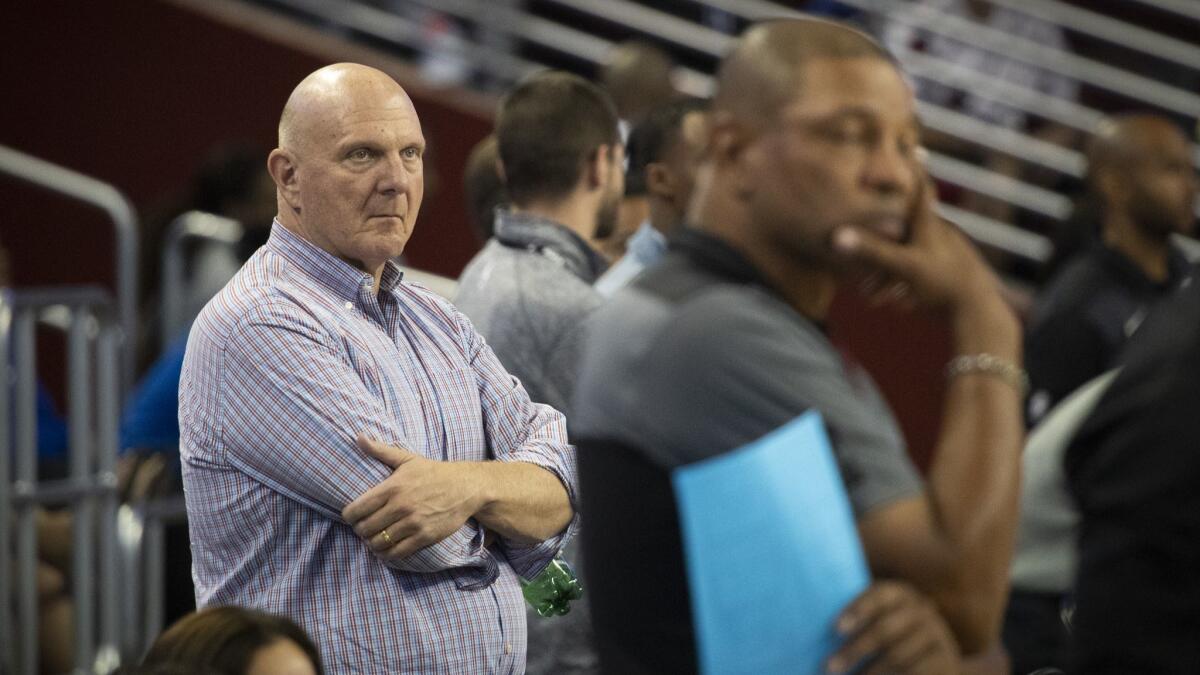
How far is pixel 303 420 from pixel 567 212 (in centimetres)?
149

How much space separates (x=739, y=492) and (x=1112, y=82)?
24.7 ft

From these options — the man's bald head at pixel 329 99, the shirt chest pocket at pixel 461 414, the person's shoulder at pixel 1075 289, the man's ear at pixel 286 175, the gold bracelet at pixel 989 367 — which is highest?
the gold bracelet at pixel 989 367

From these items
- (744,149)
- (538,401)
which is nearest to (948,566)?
(744,149)

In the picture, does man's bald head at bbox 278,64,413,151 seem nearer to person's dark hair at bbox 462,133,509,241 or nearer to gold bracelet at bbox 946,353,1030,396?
gold bracelet at bbox 946,353,1030,396

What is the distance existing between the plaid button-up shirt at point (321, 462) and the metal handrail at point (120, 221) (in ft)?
11.4

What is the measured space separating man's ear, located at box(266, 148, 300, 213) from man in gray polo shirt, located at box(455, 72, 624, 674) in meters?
0.91

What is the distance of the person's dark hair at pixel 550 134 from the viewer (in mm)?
4211

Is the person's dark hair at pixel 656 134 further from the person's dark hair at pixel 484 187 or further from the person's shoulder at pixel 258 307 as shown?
the person's shoulder at pixel 258 307

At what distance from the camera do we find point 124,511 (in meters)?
6.02

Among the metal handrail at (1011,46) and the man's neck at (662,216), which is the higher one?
the man's neck at (662,216)

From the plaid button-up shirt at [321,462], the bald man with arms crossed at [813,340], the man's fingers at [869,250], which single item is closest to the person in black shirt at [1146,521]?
the bald man with arms crossed at [813,340]

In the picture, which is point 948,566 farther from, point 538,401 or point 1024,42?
point 1024,42

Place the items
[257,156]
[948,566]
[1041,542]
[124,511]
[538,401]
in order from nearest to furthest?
[948,566] < [538,401] < [1041,542] < [124,511] < [257,156]

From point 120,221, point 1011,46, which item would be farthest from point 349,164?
point 1011,46
